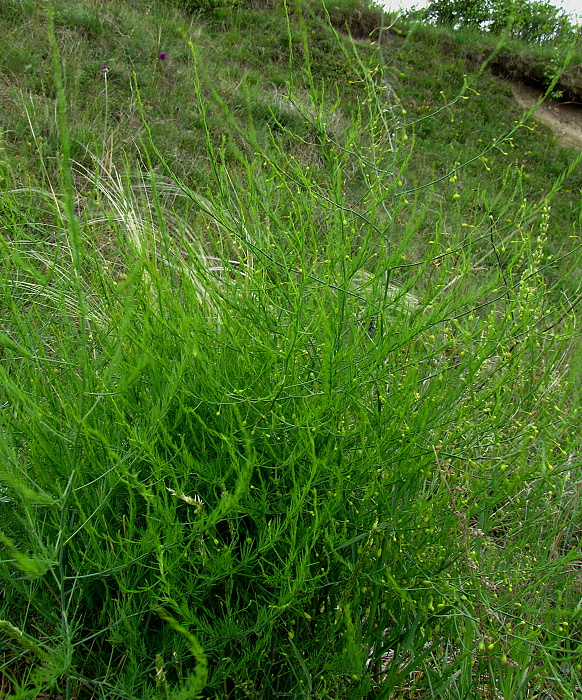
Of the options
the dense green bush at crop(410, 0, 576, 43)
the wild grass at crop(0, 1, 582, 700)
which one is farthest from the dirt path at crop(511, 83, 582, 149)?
the wild grass at crop(0, 1, 582, 700)

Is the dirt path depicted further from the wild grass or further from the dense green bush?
the wild grass

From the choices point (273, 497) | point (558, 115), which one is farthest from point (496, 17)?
point (273, 497)

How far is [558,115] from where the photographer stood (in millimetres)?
10727

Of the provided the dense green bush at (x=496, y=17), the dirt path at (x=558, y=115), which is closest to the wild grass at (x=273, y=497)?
the dirt path at (x=558, y=115)

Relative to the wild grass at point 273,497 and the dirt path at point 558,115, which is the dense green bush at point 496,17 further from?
the wild grass at point 273,497

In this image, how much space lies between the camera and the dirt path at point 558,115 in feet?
32.1

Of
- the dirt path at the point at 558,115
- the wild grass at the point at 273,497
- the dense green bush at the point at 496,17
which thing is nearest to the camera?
the wild grass at the point at 273,497

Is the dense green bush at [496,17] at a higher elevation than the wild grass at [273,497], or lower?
higher

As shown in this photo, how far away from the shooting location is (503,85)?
9797 millimetres

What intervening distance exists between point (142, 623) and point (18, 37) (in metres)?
6.05

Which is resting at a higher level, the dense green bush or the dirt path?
the dense green bush

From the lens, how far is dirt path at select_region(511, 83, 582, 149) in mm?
9773

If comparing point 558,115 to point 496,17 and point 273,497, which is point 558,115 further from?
point 273,497

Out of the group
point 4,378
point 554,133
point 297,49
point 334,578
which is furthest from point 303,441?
point 554,133
